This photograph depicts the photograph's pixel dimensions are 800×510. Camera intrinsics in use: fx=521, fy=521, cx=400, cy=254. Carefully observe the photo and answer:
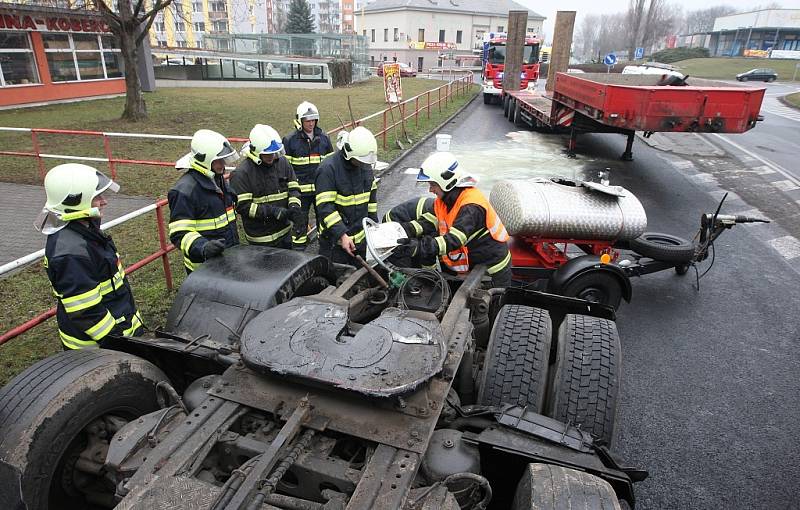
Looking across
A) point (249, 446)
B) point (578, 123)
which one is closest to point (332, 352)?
point (249, 446)

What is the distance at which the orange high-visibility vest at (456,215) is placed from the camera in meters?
4.20

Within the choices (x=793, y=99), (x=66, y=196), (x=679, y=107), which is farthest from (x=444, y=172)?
(x=793, y=99)

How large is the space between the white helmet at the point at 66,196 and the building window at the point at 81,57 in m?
22.9

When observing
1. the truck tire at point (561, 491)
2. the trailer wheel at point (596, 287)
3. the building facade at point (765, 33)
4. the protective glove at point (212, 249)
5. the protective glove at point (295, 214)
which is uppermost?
the building facade at point (765, 33)

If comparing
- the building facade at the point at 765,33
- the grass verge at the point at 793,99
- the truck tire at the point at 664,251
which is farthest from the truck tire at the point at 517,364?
the building facade at the point at 765,33

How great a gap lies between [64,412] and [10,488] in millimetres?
356

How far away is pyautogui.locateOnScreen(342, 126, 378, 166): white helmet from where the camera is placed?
4.85 metres

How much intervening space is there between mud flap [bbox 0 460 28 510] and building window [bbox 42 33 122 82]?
24036mm

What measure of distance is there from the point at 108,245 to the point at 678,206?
30.9ft

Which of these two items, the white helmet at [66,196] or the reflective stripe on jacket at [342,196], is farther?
the reflective stripe on jacket at [342,196]

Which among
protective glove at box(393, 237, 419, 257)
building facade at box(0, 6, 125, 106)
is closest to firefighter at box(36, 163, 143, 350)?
protective glove at box(393, 237, 419, 257)

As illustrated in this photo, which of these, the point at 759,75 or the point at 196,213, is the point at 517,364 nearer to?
the point at 196,213

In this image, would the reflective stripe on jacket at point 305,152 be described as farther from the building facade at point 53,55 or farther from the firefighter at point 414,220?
the building facade at point 53,55

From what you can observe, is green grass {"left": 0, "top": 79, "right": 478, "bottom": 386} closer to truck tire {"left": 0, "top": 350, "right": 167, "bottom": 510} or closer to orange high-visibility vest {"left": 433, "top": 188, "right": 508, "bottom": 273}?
truck tire {"left": 0, "top": 350, "right": 167, "bottom": 510}
